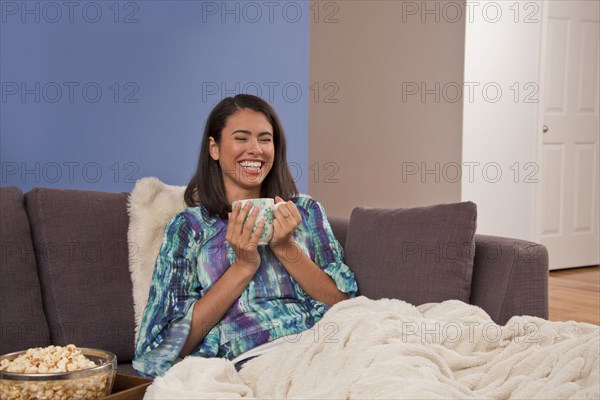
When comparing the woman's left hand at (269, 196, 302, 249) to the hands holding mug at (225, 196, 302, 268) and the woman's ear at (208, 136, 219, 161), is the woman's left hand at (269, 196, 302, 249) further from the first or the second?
the woman's ear at (208, 136, 219, 161)

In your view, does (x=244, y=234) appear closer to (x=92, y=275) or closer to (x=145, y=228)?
(x=145, y=228)

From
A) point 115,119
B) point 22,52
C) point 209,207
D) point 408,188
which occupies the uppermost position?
point 22,52

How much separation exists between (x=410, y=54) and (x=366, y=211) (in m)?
2.69

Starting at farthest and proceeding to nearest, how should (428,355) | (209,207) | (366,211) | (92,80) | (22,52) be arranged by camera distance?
1. (92,80)
2. (22,52)
3. (366,211)
4. (209,207)
5. (428,355)

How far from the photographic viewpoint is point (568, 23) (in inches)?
205

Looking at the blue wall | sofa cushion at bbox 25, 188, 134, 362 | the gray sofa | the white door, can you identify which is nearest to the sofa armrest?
the gray sofa

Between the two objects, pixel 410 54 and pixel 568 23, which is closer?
pixel 410 54

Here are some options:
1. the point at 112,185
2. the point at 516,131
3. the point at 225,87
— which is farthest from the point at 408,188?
the point at 112,185

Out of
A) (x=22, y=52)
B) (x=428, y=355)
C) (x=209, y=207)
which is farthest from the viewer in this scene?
(x=22, y=52)

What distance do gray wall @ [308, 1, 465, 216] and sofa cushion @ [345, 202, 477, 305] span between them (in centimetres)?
263

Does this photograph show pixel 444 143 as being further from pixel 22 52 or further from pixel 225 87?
pixel 22 52

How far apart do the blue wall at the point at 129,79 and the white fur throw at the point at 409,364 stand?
1.20 m

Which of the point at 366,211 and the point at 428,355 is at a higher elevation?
the point at 366,211

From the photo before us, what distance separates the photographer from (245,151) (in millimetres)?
2029
